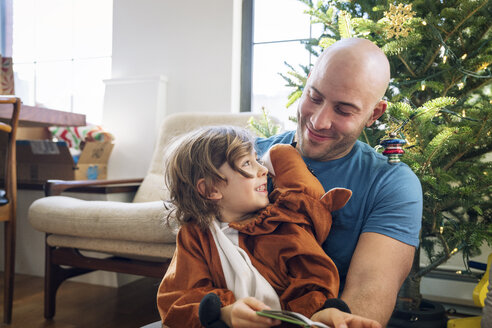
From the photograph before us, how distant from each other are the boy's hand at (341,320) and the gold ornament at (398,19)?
1.02m

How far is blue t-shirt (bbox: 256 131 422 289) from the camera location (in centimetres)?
103

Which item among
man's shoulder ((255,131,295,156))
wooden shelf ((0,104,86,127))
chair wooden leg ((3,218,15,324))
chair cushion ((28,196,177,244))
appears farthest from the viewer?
wooden shelf ((0,104,86,127))

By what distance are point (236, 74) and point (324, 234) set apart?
2181 millimetres

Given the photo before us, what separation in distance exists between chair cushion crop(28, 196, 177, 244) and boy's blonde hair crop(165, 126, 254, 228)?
735 mm

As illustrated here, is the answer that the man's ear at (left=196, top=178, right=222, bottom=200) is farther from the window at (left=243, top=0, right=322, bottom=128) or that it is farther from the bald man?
the window at (left=243, top=0, right=322, bottom=128)

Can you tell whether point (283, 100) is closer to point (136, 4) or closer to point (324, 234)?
point (136, 4)

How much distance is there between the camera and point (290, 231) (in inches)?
37.5

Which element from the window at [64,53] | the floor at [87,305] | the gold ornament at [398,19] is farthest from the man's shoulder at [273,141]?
the window at [64,53]

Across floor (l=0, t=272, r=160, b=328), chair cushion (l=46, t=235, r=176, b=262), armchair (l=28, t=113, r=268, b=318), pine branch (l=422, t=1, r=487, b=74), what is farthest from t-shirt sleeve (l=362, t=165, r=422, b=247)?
floor (l=0, t=272, r=160, b=328)

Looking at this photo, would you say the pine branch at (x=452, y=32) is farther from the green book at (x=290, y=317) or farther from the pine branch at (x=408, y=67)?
the green book at (x=290, y=317)

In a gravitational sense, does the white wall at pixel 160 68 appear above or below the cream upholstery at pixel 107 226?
above

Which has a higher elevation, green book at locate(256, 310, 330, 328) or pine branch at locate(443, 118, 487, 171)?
pine branch at locate(443, 118, 487, 171)

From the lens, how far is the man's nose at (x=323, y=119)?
108 centimetres

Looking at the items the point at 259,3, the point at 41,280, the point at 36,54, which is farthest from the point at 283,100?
the point at 36,54
